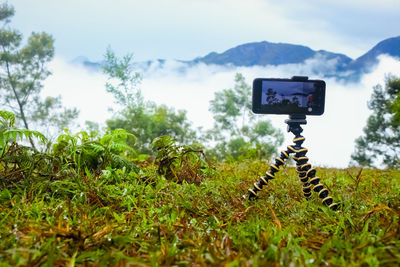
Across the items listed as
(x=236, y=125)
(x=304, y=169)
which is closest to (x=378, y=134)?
(x=236, y=125)

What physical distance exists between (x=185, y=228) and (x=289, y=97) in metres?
1.46

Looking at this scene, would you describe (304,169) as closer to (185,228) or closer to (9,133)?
(185,228)

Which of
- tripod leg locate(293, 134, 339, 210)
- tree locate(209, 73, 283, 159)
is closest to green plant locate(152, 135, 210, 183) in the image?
tripod leg locate(293, 134, 339, 210)

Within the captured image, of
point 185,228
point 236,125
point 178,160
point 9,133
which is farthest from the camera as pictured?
point 236,125

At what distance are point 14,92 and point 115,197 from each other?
2049cm

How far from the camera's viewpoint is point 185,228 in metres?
1.99

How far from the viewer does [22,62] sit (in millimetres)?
20422

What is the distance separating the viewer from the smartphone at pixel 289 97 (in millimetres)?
2752

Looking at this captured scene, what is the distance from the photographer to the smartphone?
2.75m

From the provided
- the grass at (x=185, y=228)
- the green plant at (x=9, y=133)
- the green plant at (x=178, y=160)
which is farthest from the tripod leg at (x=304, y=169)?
the green plant at (x=9, y=133)

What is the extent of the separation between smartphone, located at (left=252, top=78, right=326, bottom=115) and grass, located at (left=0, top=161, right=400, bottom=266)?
77 cm

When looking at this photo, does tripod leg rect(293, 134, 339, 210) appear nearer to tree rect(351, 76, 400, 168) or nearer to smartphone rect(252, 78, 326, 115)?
smartphone rect(252, 78, 326, 115)

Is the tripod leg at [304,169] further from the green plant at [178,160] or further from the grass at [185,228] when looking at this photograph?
the green plant at [178,160]

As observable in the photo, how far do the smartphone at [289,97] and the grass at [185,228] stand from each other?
0.77 meters
